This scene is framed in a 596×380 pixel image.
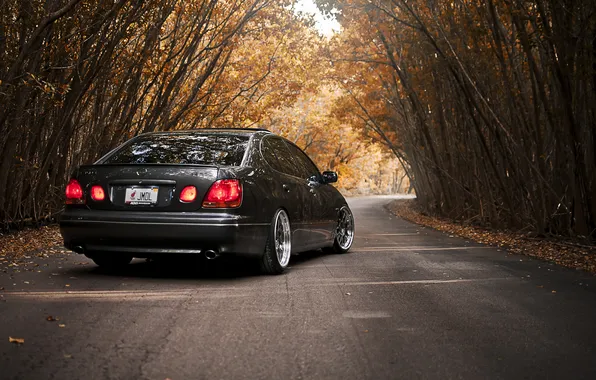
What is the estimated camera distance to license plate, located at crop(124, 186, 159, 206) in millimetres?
6441

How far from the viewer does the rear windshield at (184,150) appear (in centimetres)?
692

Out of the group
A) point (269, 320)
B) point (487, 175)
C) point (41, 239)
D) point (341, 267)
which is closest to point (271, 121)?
point (487, 175)

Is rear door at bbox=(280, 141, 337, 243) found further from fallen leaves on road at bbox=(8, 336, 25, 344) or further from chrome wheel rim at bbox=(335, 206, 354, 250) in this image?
fallen leaves on road at bbox=(8, 336, 25, 344)

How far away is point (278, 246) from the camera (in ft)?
23.9

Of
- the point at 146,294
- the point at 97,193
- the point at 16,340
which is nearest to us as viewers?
the point at 16,340

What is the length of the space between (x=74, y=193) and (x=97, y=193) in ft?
0.92

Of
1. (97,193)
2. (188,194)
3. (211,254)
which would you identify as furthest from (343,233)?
(97,193)

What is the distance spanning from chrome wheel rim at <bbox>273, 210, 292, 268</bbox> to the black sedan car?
0.03 ft

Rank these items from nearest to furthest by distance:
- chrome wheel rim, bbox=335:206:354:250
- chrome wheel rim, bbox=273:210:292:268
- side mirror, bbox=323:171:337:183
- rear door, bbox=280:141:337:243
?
chrome wheel rim, bbox=273:210:292:268, rear door, bbox=280:141:337:243, side mirror, bbox=323:171:337:183, chrome wheel rim, bbox=335:206:354:250

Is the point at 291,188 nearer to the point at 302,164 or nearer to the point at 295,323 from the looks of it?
the point at 302,164

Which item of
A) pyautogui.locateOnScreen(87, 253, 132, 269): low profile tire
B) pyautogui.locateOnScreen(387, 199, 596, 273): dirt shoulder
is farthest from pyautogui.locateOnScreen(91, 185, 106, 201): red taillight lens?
pyautogui.locateOnScreen(387, 199, 596, 273): dirt shoulder

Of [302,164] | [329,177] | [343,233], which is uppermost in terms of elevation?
[302,164]

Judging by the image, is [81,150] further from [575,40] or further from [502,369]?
[502,369]

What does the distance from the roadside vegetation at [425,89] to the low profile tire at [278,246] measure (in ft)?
10.6
